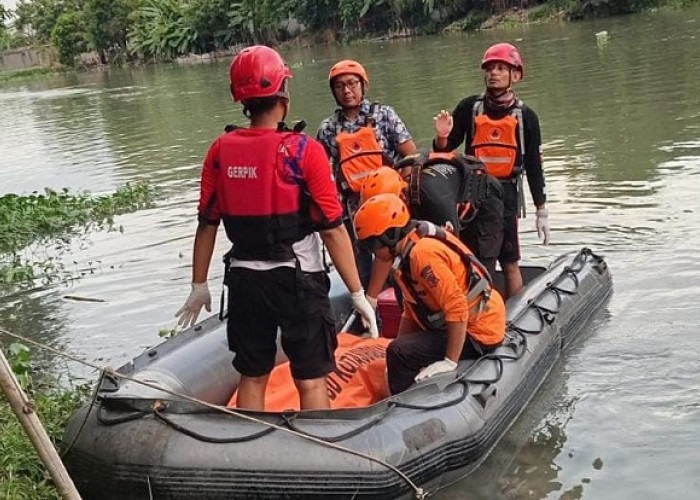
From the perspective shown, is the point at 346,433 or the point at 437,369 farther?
the point at 437,369

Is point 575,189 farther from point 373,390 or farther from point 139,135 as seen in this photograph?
point 139,135

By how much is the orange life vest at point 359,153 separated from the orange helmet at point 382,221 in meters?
1.15

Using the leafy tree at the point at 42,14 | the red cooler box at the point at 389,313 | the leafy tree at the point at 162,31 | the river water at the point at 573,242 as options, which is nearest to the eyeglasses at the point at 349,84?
the red cooler box at the point at 389,313

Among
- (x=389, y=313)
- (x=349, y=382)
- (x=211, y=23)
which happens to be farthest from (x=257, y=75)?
(x=211, y=23)

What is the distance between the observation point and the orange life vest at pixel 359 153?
4887 mm

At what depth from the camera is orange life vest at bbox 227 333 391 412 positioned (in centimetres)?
410

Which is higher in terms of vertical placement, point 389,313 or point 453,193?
point 453,193

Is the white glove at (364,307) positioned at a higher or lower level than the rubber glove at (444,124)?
lower

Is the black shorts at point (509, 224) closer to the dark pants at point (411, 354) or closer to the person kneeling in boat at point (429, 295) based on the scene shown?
the person kneeling in boat at point (429, 295)

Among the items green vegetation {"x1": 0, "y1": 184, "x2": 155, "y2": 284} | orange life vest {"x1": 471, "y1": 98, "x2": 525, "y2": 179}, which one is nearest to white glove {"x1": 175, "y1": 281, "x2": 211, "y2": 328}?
orange life vest {"x1": 471, "y1": 98, "x2": 525, "y2": 179}

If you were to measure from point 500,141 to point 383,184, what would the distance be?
40.3 inches

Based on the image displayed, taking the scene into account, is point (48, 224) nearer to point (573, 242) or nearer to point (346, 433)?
point (573, 242)

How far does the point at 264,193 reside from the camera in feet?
10.8

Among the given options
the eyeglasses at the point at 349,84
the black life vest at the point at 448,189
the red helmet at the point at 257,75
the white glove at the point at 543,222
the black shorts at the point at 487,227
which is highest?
the red helmet at the point at 257,75
